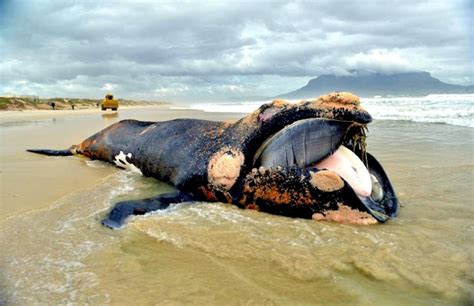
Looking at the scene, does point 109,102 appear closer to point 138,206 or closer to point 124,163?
point 124,163

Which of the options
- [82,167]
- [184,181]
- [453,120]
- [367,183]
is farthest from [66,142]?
[453,120]

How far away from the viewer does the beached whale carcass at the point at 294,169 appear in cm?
407

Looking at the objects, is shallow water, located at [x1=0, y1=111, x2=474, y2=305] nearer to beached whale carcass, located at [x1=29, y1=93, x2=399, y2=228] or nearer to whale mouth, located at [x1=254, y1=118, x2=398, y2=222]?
beached whale carcass, located at [x1=29, y1=93, x2=399, y2=228]

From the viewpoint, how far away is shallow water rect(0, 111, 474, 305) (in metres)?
2.52

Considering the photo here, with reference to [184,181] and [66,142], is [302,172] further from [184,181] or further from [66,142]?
[66,142]

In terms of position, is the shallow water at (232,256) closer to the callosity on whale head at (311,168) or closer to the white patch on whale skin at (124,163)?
the callosity on whale head at (311,168)

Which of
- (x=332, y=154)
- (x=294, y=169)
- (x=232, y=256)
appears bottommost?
(x=232, y=256)

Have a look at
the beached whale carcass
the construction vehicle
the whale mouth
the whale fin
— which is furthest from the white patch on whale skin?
the construction vehicle

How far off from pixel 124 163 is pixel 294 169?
362cm

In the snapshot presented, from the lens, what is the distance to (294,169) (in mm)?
4277

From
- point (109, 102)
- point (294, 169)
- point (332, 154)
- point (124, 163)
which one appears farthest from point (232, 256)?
point (109, 102)

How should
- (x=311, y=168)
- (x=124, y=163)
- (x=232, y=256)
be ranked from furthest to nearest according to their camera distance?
(x=124, y=163), (x=311, y=168), (x=232, y=256)

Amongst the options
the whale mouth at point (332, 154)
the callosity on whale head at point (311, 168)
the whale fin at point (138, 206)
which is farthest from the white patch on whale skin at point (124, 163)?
the whale mouth at point (332, 154)

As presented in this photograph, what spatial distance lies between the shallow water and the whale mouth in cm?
36
